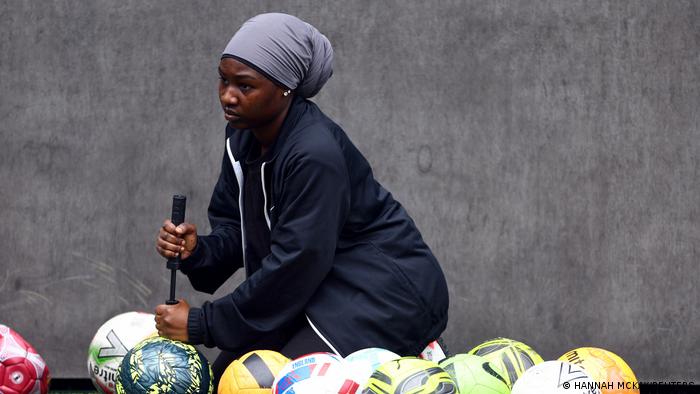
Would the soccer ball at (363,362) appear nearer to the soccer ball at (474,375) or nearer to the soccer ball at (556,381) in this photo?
the soccer ball at (474,375)

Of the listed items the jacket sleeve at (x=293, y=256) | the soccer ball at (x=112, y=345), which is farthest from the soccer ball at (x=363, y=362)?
the soccer ball at (x=112, y=345)

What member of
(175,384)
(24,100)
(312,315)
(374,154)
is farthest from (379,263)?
(24,100)

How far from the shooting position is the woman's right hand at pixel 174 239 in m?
4.66

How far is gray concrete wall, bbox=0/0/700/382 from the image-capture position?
6324mm

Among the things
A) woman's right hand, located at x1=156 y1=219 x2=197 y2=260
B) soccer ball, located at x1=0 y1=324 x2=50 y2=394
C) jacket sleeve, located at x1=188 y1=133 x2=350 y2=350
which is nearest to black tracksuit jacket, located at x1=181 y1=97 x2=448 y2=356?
jacket sleeve, located at x1=188 y1=133 x2=350 y2=350

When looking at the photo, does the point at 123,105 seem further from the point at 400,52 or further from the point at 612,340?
the point at 612,340

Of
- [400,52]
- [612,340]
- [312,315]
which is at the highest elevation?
[400,52]

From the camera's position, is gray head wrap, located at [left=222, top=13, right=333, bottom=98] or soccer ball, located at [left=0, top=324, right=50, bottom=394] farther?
soccer ball, located at [left=0, top=324, right=50, bottom=394]

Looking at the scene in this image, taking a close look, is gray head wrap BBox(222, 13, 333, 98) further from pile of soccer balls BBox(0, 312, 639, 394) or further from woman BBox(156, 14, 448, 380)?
pile of soccer balls BBox(0, 312, 639, 394)

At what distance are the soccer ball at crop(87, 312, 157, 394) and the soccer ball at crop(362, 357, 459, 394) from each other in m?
1.53

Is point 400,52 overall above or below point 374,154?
above

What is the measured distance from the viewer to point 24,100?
6344 millimetres

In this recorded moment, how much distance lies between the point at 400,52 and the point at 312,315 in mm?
2227

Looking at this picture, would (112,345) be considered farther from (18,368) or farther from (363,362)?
(363,362)
